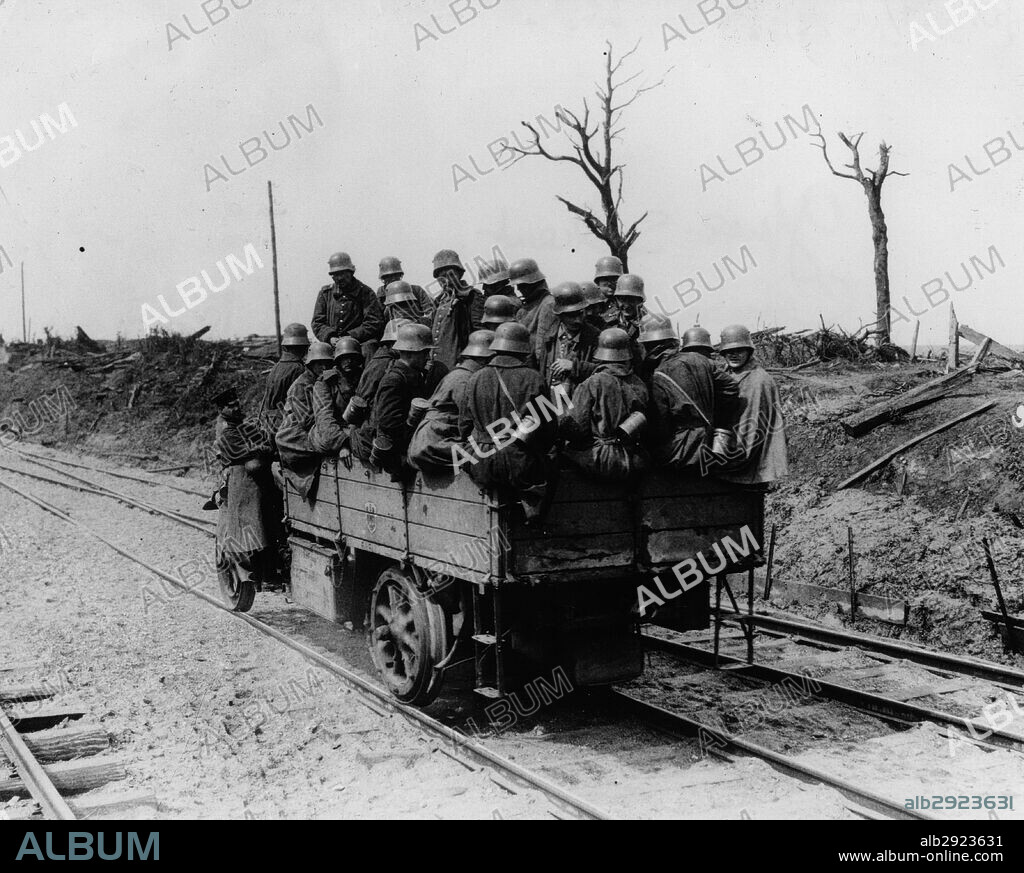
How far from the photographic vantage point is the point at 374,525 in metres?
6.94

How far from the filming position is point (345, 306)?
9594 mm

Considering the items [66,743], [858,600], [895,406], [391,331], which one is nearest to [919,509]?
[858,600]

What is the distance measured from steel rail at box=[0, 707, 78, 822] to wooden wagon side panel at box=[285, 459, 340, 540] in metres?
2.52

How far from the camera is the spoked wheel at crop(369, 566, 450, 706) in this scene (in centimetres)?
630

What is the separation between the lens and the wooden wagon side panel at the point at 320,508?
25.0 feet

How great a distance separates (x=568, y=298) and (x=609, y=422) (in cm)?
129

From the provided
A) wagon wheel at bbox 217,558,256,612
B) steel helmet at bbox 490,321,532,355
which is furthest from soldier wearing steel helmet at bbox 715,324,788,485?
wagon wheel at bbox 217,558,256,612

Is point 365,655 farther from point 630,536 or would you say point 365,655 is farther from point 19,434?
point 19,434

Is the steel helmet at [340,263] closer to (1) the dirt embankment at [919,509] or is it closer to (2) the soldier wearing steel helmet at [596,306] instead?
(2) the soldier wearing steel helmet at [596,306]

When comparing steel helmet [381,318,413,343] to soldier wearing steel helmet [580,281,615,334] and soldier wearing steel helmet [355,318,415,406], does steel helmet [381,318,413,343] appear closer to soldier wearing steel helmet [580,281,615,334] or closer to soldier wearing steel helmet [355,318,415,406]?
soldier wearing steel helmet [355,318,415,406]

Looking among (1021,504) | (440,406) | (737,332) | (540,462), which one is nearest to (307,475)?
(440,406)

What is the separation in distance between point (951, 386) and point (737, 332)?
759cm

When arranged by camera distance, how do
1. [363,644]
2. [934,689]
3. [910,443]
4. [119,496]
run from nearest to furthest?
[934,689], [363,644], [910,443], [119,496]

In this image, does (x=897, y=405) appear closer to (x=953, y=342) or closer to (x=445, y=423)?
(x=953, y=342)
